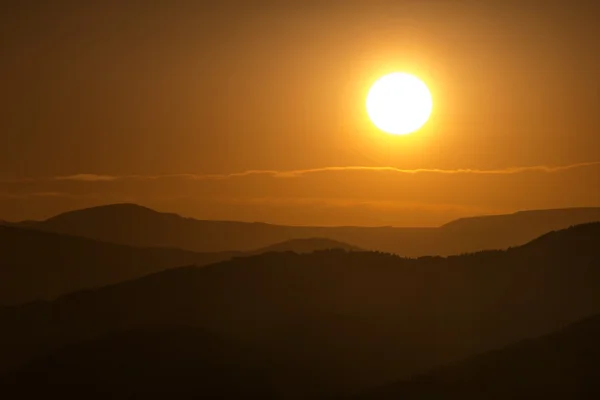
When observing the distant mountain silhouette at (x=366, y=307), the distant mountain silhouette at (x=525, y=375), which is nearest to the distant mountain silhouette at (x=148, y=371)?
the distant mountain silhouette at (x=366, y=307)

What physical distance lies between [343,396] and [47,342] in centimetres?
7762

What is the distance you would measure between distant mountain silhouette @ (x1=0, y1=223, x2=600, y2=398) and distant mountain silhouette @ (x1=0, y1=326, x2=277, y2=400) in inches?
232

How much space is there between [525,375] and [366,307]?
46066 mm

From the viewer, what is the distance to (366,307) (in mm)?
176625

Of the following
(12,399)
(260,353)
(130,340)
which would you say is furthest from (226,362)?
(12,399)

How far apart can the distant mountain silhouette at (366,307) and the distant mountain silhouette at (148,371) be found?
5.90m

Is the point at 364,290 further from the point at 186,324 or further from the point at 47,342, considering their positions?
the point at 47,342

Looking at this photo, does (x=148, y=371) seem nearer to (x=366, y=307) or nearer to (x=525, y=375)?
(x=366, y=307)

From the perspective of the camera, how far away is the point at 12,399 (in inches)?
6166

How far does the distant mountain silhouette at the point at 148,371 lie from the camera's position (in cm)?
14612

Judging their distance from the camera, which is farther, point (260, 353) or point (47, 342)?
point (47, 342)

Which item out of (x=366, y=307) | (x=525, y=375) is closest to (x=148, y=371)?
(x=366, y=307)

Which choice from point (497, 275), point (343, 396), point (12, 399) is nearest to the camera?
point (343, 396)

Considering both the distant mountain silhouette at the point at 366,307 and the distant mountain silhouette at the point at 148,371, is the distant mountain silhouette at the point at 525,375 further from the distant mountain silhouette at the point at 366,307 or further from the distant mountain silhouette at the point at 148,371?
the distant mountain silhouette at the point at 148,371
